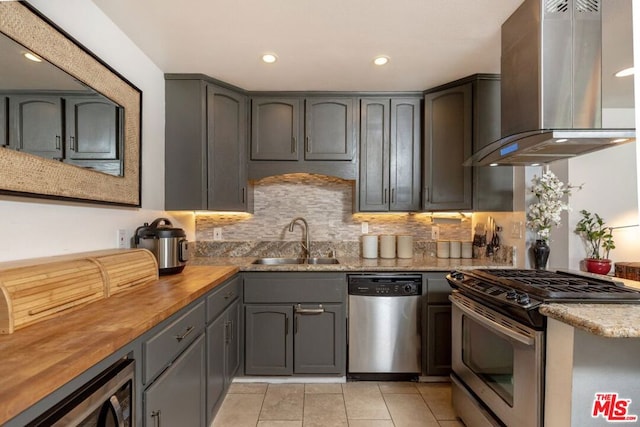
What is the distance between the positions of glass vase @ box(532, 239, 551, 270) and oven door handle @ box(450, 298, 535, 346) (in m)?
0.80

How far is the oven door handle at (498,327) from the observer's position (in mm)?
1305

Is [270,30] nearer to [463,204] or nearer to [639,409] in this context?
[463,204]

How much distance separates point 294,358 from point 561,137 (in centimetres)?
215

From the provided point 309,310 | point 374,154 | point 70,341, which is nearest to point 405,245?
point 374,154

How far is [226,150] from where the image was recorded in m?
2.61

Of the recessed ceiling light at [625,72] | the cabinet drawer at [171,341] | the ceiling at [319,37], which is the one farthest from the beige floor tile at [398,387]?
the recessed ceiling light at [625,72]

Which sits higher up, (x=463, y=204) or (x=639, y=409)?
(x=463, y=204)

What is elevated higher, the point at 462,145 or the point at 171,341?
the point at 462,145

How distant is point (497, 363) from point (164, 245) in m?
1.91

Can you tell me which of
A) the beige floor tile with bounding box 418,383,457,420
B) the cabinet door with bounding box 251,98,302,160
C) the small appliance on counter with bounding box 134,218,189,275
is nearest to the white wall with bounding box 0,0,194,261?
the small appliance on counter with bounding box 134,218,189,275

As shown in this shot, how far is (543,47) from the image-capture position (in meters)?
1.53

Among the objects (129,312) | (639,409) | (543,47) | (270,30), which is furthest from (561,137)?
(129,312)

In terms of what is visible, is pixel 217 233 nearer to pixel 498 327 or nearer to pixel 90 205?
pixel 90 205

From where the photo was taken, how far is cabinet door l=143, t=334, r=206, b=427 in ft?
3.86
